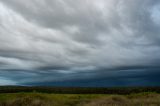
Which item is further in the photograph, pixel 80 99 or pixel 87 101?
pixel 80 99

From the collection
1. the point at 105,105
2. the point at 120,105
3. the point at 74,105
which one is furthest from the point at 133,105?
the point at 74,105

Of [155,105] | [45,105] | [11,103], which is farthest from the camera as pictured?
[11,103]

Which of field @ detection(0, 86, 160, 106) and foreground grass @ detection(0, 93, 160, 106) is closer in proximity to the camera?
foreground grass @ detection(0, 93, 160, 106)

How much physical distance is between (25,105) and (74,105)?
666cm

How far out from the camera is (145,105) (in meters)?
34.2

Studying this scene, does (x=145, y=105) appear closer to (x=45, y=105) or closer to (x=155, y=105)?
(x=155, y=105)

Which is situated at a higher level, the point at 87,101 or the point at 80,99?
the point at 80,99

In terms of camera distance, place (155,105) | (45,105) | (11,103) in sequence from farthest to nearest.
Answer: (11,103) → (45,105) → (155,105)

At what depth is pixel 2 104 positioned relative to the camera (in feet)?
128

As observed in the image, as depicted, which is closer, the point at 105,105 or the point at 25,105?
the point at 105,105

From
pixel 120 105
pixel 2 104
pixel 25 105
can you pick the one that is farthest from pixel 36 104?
pixel 120 105

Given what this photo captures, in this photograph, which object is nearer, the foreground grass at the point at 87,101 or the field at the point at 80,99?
the foreground grass at the point at 87,101

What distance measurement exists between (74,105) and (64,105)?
1.48 m

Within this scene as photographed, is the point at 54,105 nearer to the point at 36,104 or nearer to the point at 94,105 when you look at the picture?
the point at 36,104
